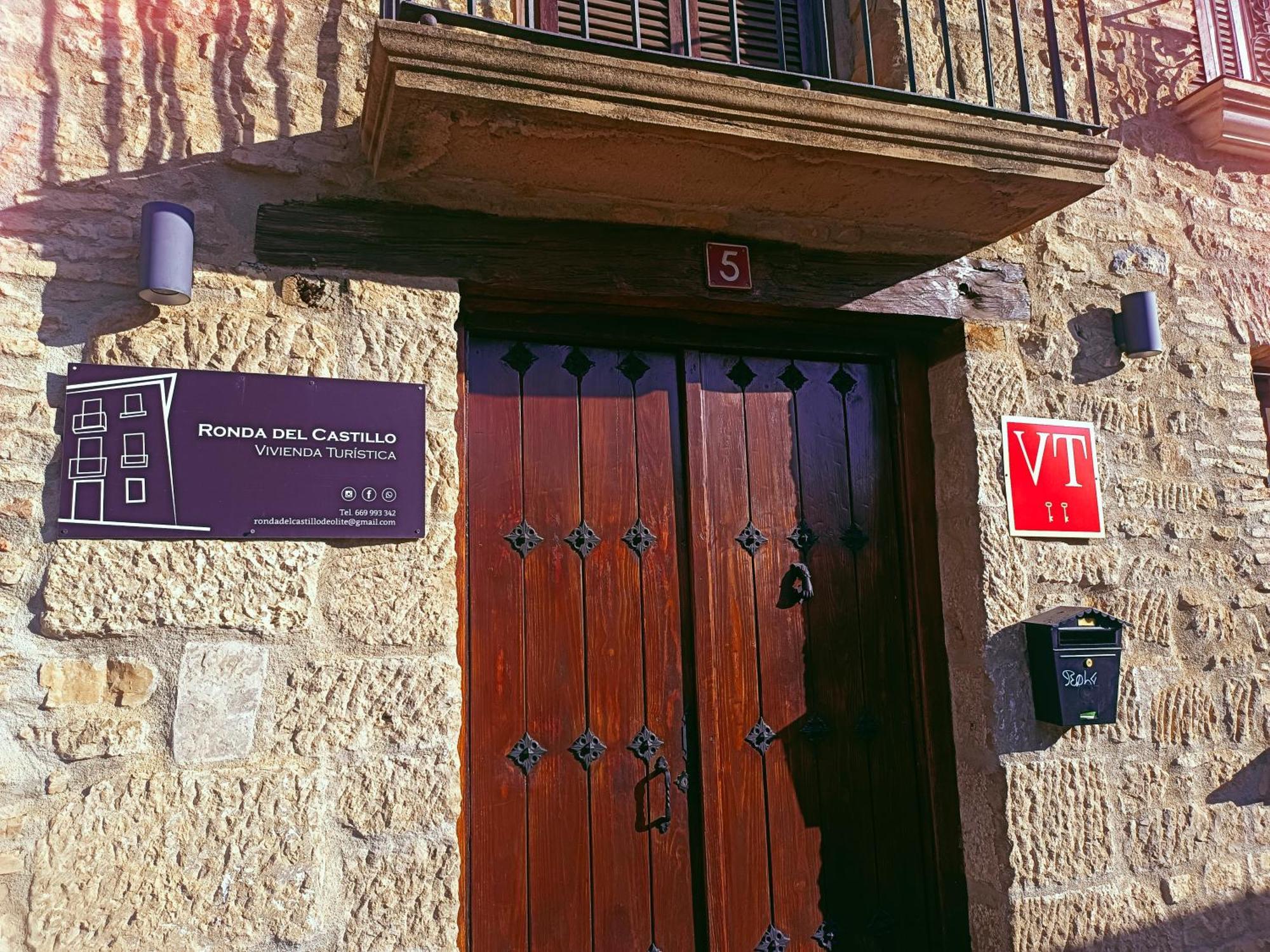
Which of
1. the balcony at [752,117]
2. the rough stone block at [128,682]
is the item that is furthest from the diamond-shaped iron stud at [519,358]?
the rough stone block at [128,682]

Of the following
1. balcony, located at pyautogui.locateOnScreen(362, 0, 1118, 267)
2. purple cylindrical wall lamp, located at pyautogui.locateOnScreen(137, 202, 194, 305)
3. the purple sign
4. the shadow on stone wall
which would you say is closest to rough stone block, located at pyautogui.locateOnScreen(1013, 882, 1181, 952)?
the shadow on stone wall

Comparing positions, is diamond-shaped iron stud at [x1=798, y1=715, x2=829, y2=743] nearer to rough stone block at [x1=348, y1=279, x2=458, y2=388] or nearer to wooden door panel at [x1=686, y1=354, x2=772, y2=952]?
wooden door panel at [x1=686, y1=354, x2=772, y2=952]

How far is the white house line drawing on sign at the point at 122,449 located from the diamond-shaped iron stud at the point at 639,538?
113 centimetres

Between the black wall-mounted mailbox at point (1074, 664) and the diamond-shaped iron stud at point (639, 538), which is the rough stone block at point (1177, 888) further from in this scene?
the diamond-shaped iron stud at point (639, 538)

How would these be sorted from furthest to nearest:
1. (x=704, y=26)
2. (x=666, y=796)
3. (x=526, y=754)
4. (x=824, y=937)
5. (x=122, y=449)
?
(x=704, y=26) < (x=824, y=937) < (x=666, y=796) < (x=526, y=754) < (x=122, y=449)

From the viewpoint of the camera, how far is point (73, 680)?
205 centimetres

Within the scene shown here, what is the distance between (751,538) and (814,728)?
0.60 meters

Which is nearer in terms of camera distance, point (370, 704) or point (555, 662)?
point (370, 704)

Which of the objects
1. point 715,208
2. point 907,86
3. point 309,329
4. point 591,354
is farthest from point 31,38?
point 907,86

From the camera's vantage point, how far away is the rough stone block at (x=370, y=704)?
2.19 metres

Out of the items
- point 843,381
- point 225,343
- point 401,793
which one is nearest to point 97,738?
point 401,793

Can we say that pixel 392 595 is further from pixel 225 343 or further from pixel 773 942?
pixel 773 942

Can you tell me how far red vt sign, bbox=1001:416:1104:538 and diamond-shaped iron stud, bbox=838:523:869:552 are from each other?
0.45 metres

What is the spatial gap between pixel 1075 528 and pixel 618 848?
5.63ft
